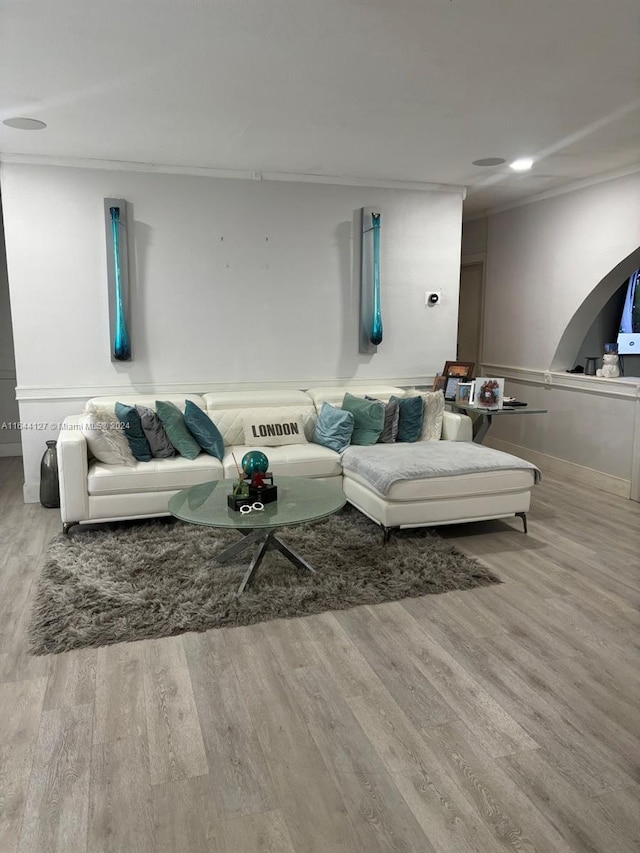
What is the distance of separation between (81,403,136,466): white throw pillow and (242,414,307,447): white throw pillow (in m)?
0.89

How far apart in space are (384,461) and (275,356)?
64.5 inches

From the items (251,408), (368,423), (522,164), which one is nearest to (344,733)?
(368,423)

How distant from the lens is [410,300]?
5.53 meters

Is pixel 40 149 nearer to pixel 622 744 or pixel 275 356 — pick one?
pixel 275 356

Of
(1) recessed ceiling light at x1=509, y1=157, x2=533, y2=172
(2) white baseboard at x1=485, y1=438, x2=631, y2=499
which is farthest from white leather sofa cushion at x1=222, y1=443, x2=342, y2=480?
(1) recessed ceiling light at x1=509, y1=157, x2=533, y2=172

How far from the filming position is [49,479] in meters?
4.59

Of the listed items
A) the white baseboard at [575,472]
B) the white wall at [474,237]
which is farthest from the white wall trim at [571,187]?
the white baseboard at [575,472]

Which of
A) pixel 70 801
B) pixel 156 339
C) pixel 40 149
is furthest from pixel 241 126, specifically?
pixel 70 801

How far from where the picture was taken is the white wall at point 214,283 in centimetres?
463

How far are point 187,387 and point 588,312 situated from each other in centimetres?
350

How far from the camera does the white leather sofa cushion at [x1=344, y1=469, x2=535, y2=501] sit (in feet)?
12.5

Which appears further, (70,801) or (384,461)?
(384,461)

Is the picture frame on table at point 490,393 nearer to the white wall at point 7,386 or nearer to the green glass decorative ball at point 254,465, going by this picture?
the green glass decorative ball at point 254,465

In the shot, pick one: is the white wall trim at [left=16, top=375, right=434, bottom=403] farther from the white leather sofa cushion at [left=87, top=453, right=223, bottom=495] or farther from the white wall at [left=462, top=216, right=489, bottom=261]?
the white wall at [left=462, top=216, right=489, bottom=261]
